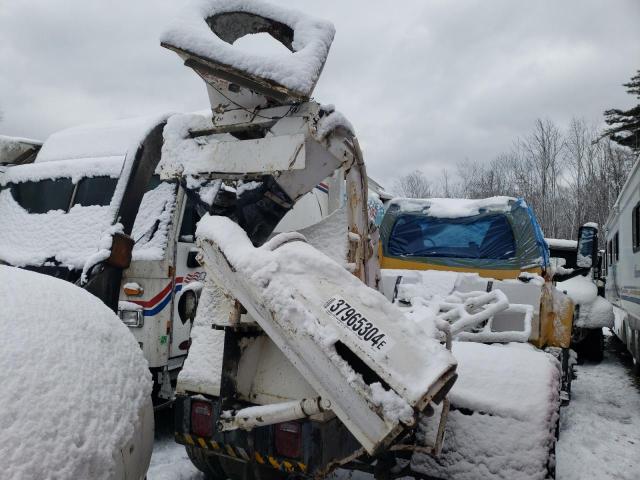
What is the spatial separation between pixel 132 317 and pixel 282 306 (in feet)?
8.92

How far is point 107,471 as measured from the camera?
162cm

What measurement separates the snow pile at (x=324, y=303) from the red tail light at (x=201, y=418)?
86 centimetres

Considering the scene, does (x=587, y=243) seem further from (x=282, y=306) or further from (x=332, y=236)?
(x=282, y=306)

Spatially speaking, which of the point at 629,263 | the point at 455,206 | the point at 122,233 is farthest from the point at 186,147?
the point at 629,263

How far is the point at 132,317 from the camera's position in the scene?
430 cm

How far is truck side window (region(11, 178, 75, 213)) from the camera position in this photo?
5.04 meters

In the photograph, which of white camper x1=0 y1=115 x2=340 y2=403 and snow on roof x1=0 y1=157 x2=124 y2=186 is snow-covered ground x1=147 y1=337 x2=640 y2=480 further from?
snow on roof x1=0 y1=157 x2=124 y2=186

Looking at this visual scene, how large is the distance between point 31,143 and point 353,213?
4.36 metres

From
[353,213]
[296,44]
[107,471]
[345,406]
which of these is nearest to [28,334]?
[107,471]

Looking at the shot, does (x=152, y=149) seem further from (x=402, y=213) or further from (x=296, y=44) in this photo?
(x=402, y=213)

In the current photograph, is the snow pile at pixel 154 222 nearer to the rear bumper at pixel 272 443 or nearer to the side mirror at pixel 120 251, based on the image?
the side mirror at pixel 120 251

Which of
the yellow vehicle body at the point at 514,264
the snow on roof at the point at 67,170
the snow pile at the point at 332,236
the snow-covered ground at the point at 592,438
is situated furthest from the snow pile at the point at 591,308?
the snow on roof at the point at 67,170

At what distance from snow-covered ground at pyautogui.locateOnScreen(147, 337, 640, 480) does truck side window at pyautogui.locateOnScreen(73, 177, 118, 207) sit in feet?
6.71

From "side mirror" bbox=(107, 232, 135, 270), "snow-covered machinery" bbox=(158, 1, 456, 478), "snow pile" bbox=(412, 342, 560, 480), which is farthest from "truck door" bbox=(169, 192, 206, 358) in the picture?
"snow pile" bbox=(412, 342, 560, 480)
